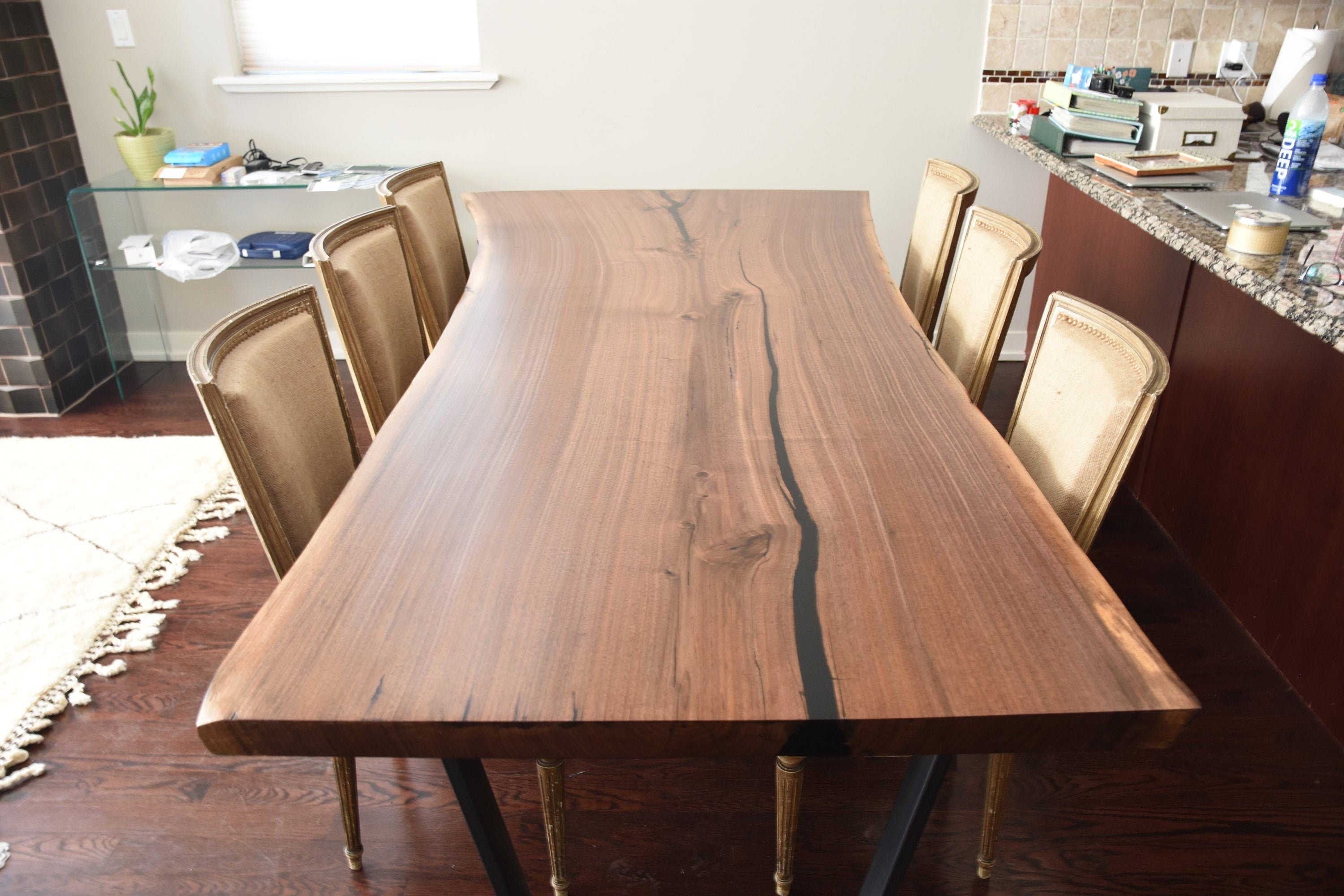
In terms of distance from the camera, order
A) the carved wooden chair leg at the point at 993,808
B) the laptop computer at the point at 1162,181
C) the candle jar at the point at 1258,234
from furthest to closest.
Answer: the laptop computer at the point at 1162,181 → the candle jar at the point at 1258,234 → the carved wooden chair leg at the point at 993,808

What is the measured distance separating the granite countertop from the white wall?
609 millimetres

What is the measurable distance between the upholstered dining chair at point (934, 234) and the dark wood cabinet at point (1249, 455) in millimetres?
623

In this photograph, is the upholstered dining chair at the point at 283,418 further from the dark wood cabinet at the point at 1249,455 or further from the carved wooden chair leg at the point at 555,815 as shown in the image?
the dark wood cabinet at the point at 1249,455

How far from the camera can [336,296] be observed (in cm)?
167

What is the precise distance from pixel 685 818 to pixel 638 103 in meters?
2.47

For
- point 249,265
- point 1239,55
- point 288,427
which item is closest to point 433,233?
point 288,427

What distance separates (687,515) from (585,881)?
0.82 m

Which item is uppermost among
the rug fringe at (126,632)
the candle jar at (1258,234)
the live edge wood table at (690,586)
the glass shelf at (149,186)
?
the candle jar at (1258,234)

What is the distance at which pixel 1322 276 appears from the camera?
1618 millimetres

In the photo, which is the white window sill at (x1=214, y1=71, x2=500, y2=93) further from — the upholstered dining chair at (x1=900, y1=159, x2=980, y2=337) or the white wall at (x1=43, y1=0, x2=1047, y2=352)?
the upholstered dining chair at (x1=900, y1=159, x2=980, y2=337)

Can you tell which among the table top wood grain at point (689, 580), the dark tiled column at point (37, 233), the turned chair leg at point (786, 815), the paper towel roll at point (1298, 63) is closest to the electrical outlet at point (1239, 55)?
the paper towel roll at point (1298, 63)

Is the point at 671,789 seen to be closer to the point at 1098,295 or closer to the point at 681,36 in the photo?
the point at 1098,295

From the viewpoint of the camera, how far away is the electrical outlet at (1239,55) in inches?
122

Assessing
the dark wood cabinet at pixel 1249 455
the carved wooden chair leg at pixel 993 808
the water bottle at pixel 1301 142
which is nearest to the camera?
the carved wooden chair leg at pixel 993 808
